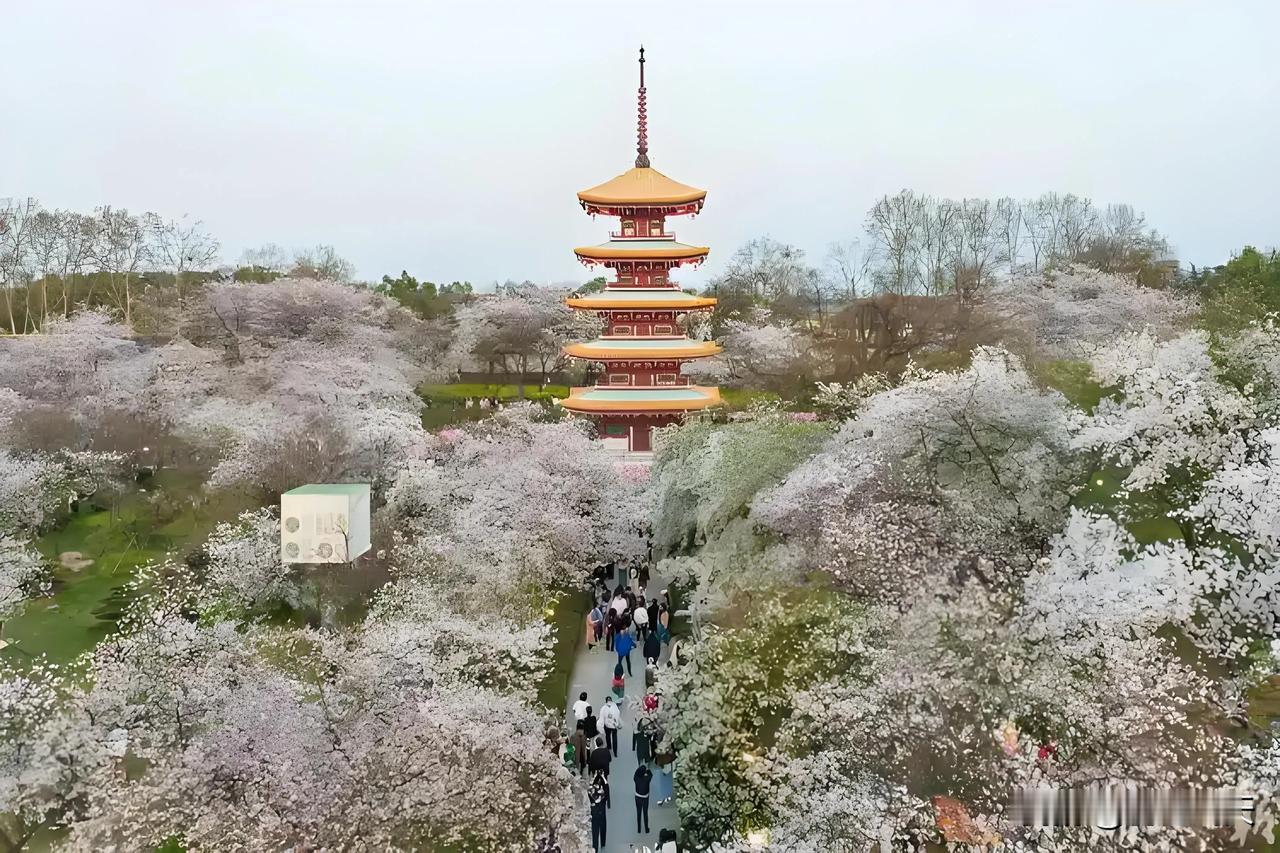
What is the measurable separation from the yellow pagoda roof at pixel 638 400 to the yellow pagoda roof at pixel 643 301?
9.46 feet

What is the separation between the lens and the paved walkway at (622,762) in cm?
1238

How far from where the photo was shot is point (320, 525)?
17453 millimetres

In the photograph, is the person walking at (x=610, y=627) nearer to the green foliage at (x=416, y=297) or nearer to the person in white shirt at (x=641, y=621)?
the person in white shirt at (x=641, y=621)

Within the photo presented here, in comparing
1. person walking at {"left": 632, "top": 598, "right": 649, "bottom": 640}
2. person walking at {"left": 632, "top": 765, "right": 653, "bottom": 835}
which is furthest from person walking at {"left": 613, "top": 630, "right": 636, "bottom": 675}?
person walking at {"left": 632, "top": 765, "right": 653, "bottom": 835}

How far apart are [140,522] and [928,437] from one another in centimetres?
2161

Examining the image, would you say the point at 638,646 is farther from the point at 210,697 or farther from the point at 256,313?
the point at 256,313

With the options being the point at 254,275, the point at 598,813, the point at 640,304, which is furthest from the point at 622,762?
the point at 254,275

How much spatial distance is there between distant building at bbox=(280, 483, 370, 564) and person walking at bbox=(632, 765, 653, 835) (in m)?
8.22

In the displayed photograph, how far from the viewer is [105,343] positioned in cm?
3359

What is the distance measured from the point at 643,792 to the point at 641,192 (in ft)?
77.2

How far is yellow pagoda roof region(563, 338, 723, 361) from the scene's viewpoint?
30.2 m

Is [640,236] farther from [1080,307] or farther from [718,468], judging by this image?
[1080,307]

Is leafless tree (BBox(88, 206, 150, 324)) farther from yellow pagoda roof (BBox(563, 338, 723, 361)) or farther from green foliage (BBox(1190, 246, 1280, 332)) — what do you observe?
green foliage (BBox(1190, 246, 1280, 332))

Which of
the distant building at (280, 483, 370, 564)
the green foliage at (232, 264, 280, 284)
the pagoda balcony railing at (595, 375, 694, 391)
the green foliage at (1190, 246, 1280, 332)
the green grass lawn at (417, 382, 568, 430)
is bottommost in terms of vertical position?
the distant building at (280, 483, 370, 564)
